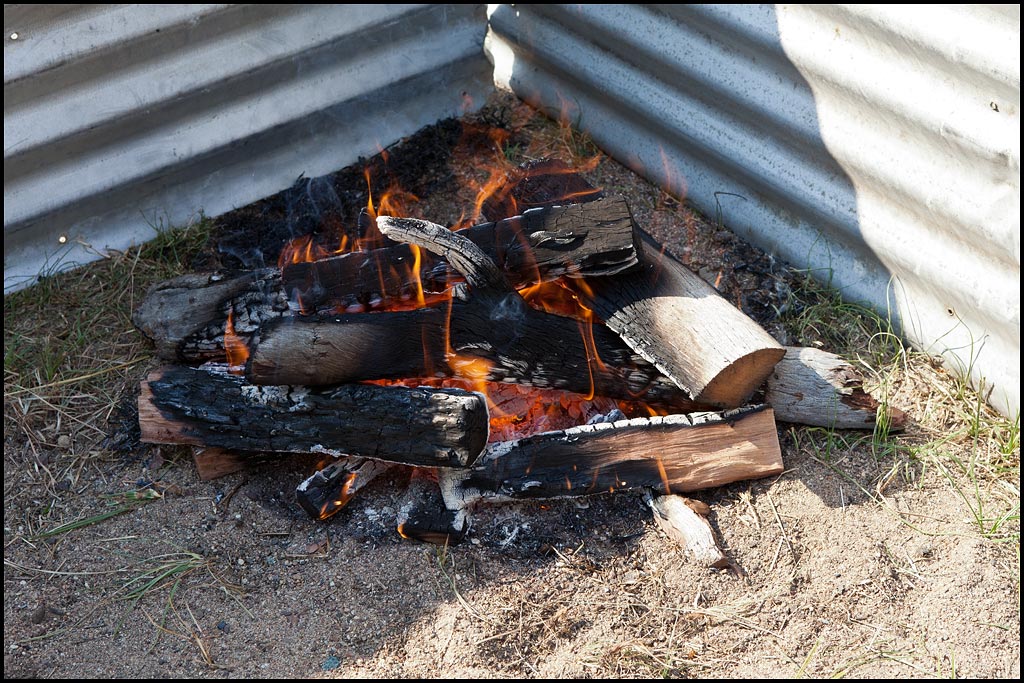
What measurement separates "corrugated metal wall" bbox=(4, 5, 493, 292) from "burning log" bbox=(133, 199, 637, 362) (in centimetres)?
95

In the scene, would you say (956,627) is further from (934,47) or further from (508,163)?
(508,163)

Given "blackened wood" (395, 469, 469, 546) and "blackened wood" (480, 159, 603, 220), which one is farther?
"blackened wood" (480, 159, 603, 220)

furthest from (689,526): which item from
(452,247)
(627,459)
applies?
(452,247)

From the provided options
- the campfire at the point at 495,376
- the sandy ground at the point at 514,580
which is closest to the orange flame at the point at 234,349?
the campfire at the point at 495,376

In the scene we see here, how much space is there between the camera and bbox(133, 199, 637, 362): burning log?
2.83 m

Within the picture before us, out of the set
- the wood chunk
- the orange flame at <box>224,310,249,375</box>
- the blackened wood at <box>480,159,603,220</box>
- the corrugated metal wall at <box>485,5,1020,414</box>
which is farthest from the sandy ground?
the blackened wood at <box>480,159,603,220</box>

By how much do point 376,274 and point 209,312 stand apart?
60 cm

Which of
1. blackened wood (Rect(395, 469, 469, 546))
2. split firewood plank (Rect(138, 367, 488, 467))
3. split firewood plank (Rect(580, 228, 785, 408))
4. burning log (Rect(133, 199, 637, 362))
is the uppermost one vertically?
burning log (Rect(133, 199, 637, 362))

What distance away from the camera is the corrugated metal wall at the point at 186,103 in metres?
3.48

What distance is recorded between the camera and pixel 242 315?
298 cm

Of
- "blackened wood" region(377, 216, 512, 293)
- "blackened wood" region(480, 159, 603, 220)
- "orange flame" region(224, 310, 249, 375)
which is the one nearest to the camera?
"blackened wood" region(377, 216, 512, 293)

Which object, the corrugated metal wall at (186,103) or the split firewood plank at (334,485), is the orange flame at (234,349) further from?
the corrugated metal wall at (186,103)

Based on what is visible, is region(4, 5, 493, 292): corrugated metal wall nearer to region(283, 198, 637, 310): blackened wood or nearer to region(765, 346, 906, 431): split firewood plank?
region(283, 198, 637, 310): blackened wood

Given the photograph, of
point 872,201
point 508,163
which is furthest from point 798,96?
point 508,163
